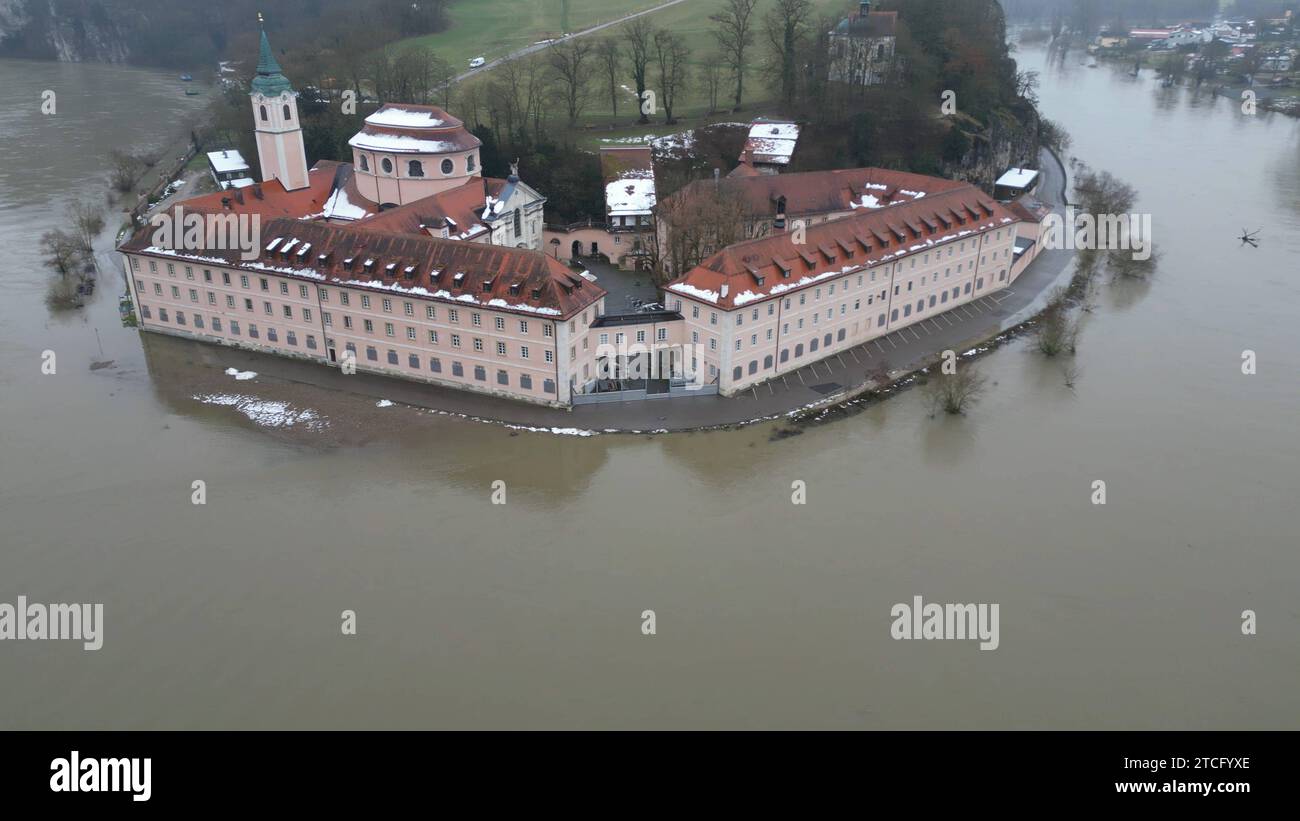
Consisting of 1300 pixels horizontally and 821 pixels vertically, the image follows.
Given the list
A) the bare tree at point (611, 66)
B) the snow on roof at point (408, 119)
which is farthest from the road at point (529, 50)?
the snow on roof at point (408, 119)

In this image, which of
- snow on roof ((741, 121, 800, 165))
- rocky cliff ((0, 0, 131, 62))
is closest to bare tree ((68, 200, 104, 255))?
snow on roof ((741, 121, 800, 165))

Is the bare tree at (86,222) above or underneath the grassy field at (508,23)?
underneath

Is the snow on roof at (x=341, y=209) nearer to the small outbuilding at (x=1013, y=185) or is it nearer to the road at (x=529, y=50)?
the road at (x=529, y=50)

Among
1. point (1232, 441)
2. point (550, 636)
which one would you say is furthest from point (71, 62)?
point (1232, 441)

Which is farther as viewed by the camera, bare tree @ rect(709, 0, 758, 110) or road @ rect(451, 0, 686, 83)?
road @ rect(451, 0, 686, 83)

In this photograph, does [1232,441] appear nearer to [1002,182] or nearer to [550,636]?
[550,636]

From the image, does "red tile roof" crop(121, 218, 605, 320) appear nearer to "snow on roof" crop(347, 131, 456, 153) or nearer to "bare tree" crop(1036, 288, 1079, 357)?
"snow on roof" crop(347, 131, 456, 153)

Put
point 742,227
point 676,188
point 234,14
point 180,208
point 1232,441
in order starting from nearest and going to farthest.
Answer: point 1232,441 → point 180,208 → point 742,227 → point 676,188 → point 234,14
